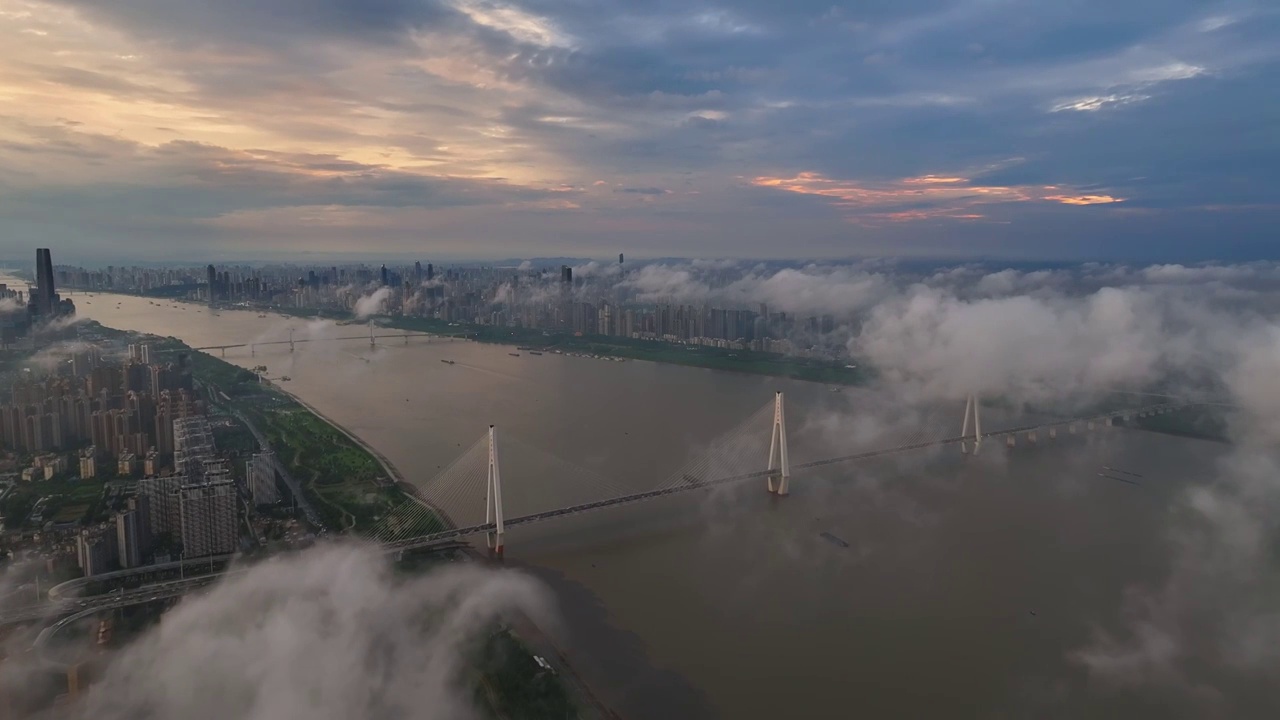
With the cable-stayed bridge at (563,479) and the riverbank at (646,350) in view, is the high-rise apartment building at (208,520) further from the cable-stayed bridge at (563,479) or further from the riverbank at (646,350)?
the riverbank at (646,350)

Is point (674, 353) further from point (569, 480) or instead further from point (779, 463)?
point (569, 480)

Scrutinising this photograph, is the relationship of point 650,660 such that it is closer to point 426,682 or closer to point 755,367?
point 426,682

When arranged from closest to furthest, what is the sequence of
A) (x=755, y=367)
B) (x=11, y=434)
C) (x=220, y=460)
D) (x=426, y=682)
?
(x=426, y=682)
(x=220, y=460)
(x=11, y=434)
(x=755, y=367)

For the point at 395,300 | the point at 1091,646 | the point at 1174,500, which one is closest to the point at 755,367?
the point at 1174,500

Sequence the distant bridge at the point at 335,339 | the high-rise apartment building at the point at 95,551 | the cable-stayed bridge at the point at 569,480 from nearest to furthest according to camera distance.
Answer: the high-rise apartment building at the point at 95,551 < the cable-stayed bridge at the point at 569,480 < the distant bridge at the point at 335,339

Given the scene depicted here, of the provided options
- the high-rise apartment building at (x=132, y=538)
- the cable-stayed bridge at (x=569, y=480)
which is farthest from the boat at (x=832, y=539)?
the high-rise apartment building at (x=132, y=538)

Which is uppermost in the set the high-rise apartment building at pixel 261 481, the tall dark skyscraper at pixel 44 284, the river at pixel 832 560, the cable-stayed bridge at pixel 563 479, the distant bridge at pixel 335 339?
the tall dark skyscraper at pixel 44 284

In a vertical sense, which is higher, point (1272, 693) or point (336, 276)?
point (336, 276)
